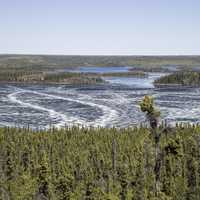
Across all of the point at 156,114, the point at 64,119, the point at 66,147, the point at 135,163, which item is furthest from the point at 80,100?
the point at 156,114

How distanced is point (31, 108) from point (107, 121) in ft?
131

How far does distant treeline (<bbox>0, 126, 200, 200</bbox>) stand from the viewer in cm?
7550

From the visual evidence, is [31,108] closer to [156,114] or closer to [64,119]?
[64,119]

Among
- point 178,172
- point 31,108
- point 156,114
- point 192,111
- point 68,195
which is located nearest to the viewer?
point 156,114

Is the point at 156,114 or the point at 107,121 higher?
the point at 156,114

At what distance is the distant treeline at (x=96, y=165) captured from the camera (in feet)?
248

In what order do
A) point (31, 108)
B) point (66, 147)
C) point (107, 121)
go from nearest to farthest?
1. point (66, 147)
2. point (107, 121)
3. point (31, 108)

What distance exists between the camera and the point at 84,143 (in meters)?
103

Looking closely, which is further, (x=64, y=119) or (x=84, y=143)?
(x=64, y=119)

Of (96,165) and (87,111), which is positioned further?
(87,111)

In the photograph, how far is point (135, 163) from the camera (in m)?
87.6

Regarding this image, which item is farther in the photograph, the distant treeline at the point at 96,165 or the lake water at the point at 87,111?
the lake water at the point at 87,111

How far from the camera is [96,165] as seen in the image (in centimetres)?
9100

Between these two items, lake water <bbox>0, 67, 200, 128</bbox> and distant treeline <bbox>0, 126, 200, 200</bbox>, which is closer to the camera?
distant treeline <bbox>0, 126, 200, 200</bbox>
